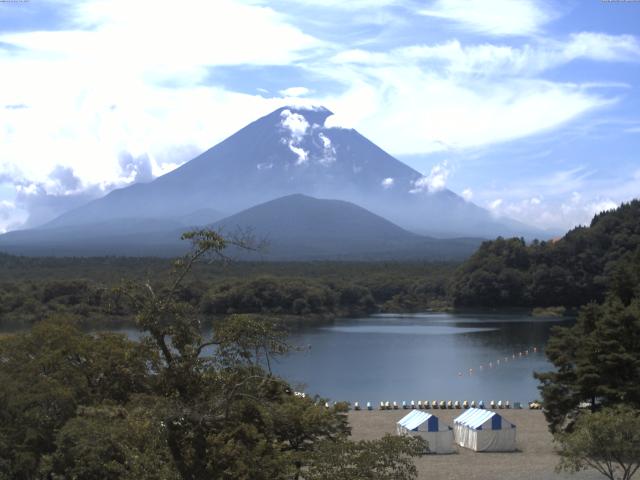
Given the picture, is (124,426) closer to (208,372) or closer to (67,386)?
(208,372)

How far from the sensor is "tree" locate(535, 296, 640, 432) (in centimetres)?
1805

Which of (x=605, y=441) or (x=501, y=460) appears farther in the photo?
(x=501, y=460)

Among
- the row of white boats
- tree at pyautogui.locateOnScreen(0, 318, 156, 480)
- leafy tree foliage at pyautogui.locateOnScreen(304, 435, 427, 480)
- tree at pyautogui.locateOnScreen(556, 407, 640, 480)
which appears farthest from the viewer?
the row of white boats

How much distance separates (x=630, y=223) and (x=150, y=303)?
65.5 meters

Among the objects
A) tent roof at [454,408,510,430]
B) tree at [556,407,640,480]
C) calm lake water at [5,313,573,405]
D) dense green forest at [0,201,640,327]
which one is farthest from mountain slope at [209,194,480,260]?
tree at [556,407,640,480]

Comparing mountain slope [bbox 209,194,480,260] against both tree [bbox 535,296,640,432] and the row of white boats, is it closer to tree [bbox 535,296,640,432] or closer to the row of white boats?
the row of white boats

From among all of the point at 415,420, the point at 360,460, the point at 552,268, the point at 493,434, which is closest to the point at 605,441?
the point at 493,434

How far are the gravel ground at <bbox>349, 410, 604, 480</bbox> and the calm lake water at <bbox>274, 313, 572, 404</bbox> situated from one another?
13.9 feet

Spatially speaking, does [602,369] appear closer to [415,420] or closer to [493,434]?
[493,434]

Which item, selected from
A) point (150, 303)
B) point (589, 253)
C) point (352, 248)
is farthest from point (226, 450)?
point (352, 248)

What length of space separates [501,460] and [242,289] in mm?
42762

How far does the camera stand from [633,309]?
60.5 feet

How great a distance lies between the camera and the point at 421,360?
1588 inches

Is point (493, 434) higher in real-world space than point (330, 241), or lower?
lower
